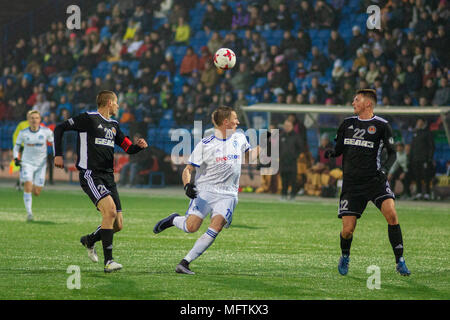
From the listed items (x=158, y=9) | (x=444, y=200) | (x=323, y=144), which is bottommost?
(x=444, y=200)

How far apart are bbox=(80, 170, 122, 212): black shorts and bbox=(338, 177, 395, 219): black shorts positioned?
2.61 metres

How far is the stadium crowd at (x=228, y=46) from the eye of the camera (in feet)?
76.9

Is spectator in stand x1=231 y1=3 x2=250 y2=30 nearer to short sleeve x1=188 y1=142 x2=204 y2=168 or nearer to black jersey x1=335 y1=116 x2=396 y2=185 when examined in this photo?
black jersey x1=335 y1=116 x2=396 y2=185

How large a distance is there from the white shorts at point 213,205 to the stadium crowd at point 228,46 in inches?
540

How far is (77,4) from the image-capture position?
34344mm

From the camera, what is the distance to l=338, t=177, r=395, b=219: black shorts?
9242mm

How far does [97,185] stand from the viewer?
947cm

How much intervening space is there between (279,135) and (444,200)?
4902 millimetres

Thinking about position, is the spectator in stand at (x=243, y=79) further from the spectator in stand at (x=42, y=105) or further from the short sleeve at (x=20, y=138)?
the short sleeve at (x=20, y=138)

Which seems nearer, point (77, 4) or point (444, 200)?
point (444, 200)

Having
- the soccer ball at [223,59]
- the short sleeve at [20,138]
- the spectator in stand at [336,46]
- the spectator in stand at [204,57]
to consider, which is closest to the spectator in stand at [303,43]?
the spectator in stand at [336,46]

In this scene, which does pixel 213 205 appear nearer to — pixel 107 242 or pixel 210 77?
pixel 107 242
